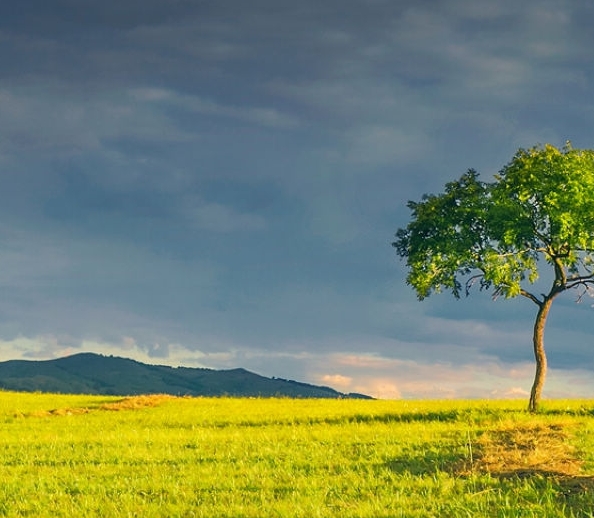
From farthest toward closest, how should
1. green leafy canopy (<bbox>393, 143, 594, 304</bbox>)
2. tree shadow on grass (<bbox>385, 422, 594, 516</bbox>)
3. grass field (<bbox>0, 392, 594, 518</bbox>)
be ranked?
green leafy canopy (<bbox>393, 143, 594, 304</bbox>)
tree shadow on grass (<bbox>385, 422, 594, 516</bbox>)
grass field (<bbox>0, 392, 594, 518</bbox>)

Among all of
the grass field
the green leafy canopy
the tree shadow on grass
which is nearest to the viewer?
the grass field

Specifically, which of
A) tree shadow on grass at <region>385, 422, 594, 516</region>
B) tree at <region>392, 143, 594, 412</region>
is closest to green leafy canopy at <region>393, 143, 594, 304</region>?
tree at <region>392, 143, 594, 412</region>

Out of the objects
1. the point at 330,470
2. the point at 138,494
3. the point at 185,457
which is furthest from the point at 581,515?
the point at 185,457

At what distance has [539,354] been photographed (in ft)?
135

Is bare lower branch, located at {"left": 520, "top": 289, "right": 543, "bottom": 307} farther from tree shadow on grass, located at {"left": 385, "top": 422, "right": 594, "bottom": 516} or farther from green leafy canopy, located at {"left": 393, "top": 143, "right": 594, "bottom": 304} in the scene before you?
tree shadow on grass, located at {"left": 385, "top": 422, "right": 594, "bottom": 516}

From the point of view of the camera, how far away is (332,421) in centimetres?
3753

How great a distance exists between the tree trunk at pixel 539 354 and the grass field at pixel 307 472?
8065 mm

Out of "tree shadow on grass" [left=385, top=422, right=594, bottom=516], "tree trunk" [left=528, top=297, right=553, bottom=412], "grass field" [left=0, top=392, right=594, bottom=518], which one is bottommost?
"grass field" [left=0, top=392, right=594, bottom=518]

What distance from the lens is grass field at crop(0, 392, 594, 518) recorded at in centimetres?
1395

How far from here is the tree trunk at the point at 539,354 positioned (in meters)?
40.8

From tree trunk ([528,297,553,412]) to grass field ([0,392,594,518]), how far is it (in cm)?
807

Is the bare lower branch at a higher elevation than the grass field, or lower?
higher

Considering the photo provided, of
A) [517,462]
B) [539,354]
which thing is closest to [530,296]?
[539,354]

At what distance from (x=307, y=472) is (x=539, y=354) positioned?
25910mm
